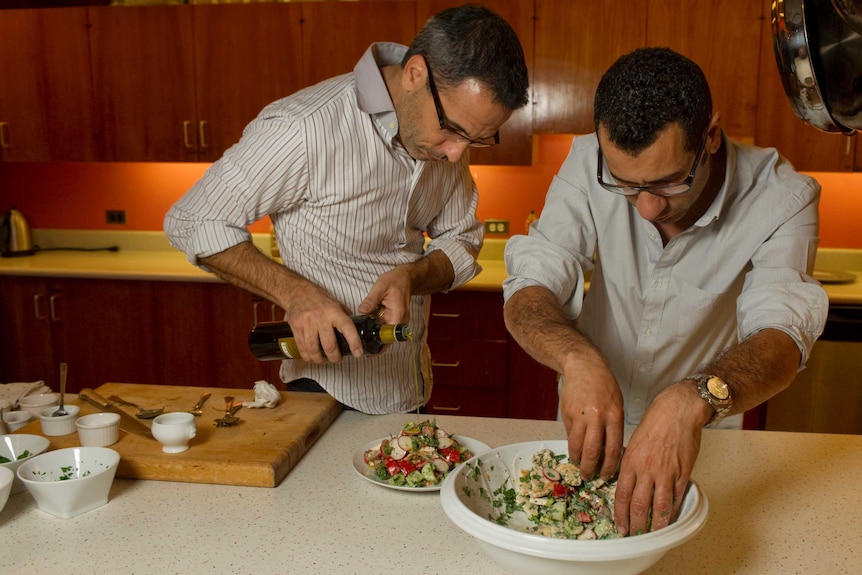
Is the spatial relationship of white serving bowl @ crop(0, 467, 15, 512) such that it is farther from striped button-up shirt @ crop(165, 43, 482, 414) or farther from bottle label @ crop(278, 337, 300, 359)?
striped button-up shirt @ crop(165, 43, 482, 414)

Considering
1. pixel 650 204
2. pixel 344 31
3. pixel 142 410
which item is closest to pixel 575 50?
pixel 344 31

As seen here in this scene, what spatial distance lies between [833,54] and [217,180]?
4.12 feet

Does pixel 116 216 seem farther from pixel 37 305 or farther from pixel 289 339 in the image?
pixel 289 339

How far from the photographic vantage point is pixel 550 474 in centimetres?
126

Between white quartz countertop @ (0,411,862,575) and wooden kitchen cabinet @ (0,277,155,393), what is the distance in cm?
242

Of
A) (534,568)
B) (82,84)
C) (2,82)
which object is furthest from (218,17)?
(534,568)

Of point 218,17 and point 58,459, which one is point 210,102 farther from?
point 58,459

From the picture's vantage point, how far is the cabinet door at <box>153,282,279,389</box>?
11.9 feet

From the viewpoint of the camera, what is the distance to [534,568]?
3.44 feet

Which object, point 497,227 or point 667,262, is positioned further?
point 497,227

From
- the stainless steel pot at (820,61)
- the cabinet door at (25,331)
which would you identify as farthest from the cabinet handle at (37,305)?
the stainless steel pot at (820,61)

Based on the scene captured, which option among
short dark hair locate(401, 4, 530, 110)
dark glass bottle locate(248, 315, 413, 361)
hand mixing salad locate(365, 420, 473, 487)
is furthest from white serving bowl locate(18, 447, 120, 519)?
short dark hair locate(401, 4, 530, 110)

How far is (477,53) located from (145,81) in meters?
2.71

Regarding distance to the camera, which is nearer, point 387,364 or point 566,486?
point 566,486
